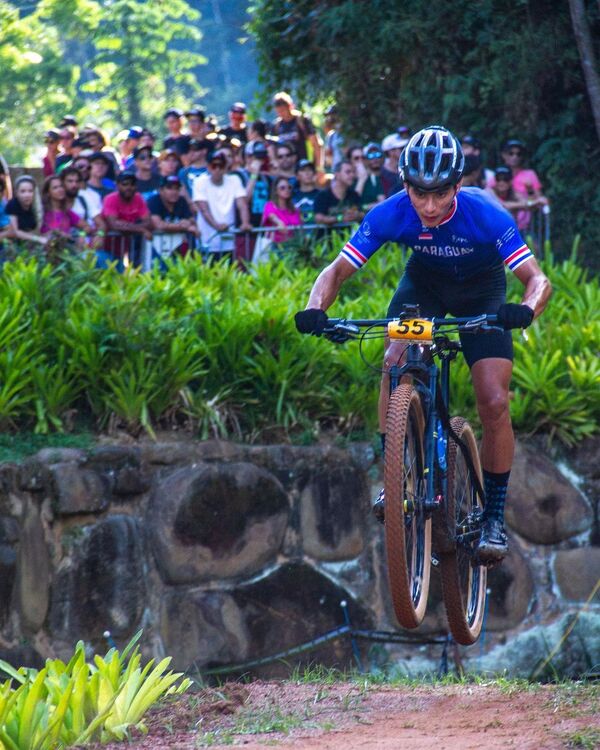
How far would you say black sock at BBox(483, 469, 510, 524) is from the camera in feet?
22.2

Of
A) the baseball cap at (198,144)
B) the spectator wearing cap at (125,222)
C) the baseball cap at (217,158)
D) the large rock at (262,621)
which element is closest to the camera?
the large rock at (262,621)

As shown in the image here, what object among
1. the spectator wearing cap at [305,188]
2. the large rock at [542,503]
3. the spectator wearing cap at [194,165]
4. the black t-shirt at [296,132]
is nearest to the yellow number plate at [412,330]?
the large rock at [542,503]

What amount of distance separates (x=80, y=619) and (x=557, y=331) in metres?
4.28

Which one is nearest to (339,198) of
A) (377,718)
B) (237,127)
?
(237,127)

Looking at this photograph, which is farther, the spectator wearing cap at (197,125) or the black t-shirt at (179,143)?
the black t-shirt at (179,143)

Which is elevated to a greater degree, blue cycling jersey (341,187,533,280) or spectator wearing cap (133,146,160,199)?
spectator wearing cap (133,146,160,199)

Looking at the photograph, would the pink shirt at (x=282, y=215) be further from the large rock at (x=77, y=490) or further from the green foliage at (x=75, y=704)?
the green foliage at (x=75, y=704)

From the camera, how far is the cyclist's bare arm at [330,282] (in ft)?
21.0

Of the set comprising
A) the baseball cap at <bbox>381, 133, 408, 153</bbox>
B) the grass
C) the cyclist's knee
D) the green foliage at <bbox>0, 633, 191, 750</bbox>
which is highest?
the baseball cap at <bbox>381, 133, 408, 153</bbox>

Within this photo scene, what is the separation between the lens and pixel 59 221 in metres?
11.3

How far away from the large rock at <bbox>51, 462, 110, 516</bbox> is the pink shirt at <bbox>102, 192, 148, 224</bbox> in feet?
11.9

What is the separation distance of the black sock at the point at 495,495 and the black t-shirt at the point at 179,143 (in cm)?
839

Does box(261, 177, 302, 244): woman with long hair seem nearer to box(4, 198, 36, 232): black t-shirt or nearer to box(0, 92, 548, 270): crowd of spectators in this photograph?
box(0, 92, 548, 270): crowd of spectators

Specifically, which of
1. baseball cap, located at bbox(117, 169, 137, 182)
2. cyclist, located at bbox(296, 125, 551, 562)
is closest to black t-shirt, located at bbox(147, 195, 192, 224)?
baseball cap, located at bbox(117, 169, 137, 182)
